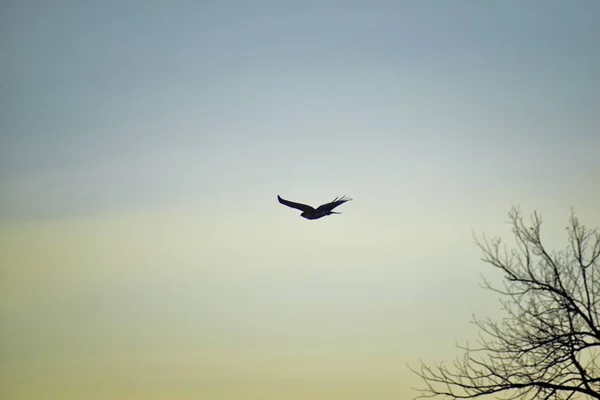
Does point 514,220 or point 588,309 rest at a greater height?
point 514,220

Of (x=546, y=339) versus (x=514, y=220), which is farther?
(x=514, y=220)

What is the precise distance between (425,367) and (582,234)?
2.73 m

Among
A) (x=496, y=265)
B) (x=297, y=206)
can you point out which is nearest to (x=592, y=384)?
(x=496, y=265)

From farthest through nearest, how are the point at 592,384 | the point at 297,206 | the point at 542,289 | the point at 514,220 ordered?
the point at 297,206
the point at 514,220
the point at 542,289
the point at 592,384

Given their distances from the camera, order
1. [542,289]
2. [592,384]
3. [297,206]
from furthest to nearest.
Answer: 1. [297,206]
2. [542,289]
3. [592,384]

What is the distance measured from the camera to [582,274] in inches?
335

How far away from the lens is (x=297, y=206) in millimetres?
11789

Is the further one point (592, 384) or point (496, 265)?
point (496, 265)

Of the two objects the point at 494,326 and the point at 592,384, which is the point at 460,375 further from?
the point at 592,384

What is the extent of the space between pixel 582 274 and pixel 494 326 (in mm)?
Answer: 1324

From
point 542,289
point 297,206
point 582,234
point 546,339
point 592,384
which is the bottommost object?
point 592,384

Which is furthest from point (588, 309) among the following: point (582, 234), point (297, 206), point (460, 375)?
point (297, 206)

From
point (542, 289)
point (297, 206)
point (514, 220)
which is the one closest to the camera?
point (542, 289)

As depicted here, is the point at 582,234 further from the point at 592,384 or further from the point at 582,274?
the point at 592,384
